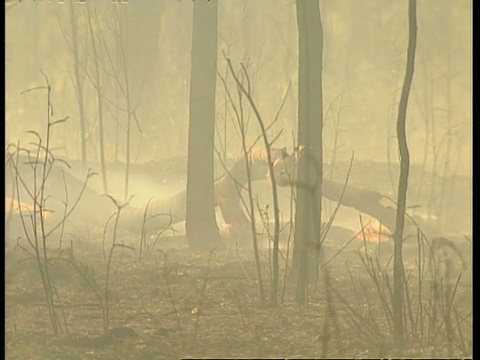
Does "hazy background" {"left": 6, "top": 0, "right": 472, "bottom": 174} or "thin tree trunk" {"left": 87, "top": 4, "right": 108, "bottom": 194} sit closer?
"thin tree trunk" {"left": 87, "top": 4, "right": 108, "bottom": 194}

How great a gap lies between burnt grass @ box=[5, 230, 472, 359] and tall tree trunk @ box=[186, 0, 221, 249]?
15 cm

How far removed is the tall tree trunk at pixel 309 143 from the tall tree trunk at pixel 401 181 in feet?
1.76

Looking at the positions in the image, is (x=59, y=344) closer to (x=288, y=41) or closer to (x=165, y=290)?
(x=165, y=290)

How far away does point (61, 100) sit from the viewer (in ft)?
18.4

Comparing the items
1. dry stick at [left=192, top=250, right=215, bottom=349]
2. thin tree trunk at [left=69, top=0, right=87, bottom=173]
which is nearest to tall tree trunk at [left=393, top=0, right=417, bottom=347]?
dry stick at [left=192, top=250, right=215, bottom=349]

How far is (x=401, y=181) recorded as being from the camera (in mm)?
3248

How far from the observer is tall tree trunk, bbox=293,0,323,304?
3840 mm

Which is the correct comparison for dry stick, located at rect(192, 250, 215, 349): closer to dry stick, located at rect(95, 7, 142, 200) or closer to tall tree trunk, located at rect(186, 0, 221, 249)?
tall tree trunk, located at rect(186, 0, 221, 249)

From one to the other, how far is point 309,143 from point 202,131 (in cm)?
88

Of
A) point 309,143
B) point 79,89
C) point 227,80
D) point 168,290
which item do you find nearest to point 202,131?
point 227,80

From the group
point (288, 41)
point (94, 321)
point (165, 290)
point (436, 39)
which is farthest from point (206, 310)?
point (436, 39)

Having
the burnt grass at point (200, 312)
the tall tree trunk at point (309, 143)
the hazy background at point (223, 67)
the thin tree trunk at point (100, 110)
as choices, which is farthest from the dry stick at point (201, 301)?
the thin tree trunk at point (100, 110)

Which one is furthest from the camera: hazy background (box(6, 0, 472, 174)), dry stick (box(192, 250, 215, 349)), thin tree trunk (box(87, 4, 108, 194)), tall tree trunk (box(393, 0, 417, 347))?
hazy background (box(6, 0, 472, 174))

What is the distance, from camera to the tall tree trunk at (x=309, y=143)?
151 inches
